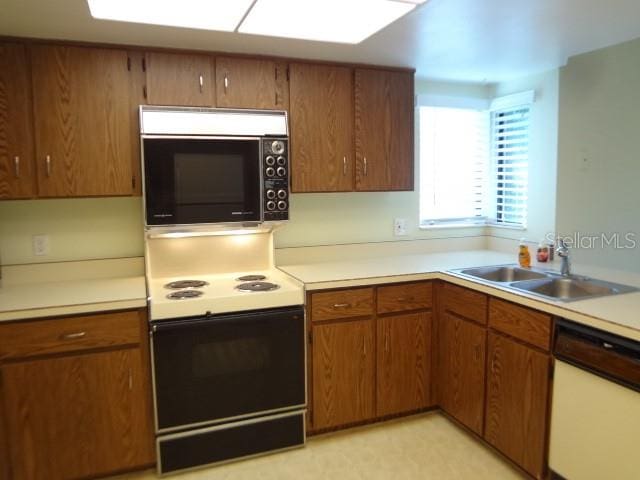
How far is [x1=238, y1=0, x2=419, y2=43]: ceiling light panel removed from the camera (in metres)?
1.73

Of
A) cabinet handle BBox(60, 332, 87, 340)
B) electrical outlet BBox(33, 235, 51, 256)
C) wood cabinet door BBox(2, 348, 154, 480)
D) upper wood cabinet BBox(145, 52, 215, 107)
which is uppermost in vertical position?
upper wood cabinet BBox(145, 52, 215, 107)

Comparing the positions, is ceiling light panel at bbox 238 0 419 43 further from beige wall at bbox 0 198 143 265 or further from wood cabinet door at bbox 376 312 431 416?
wood cabinet door at bbox 376 312 431 416

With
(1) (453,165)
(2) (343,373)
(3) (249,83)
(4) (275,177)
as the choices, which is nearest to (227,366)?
(2) (343,373)

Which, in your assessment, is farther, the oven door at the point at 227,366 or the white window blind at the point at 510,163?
the white window blind at the point at 510,163

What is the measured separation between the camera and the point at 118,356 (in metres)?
2.20

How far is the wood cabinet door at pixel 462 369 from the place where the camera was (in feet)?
8.07

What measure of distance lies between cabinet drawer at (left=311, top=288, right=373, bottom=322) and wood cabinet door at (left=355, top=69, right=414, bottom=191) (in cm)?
69

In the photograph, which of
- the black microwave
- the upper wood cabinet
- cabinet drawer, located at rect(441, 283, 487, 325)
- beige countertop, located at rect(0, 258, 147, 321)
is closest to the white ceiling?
the upper wood cabinet

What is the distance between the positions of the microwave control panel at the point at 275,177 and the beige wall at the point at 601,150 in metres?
1.71

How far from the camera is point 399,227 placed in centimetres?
335

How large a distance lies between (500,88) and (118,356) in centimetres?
299

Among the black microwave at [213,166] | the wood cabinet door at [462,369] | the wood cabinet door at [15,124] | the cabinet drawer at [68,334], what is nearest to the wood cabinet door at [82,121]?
the wood cabinet door at [15,124]

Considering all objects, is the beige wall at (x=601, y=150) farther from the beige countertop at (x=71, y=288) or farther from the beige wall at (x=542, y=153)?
the beige countertop at (x=71, y=288)

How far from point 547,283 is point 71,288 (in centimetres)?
246
